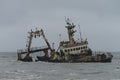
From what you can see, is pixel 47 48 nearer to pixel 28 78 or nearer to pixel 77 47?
pixel 77 47

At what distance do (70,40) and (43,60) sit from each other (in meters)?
8.39

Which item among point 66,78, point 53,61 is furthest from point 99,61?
point 66,78

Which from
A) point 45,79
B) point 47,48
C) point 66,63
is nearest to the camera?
point 45,79

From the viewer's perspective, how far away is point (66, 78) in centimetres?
4884

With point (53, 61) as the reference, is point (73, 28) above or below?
above

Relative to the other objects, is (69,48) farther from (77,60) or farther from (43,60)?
(43,60)

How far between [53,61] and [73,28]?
8.35 meters

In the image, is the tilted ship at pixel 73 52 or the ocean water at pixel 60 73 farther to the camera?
the tilted ship at pixel 73 52

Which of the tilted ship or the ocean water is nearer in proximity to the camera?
the ocean water

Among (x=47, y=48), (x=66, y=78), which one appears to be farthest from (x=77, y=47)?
(x=66, y=78)

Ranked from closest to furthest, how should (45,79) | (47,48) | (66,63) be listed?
(45,79), (66,63), (47,48)

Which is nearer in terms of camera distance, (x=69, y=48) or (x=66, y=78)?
(x=66, y=78)

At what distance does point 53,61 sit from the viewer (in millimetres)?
86375

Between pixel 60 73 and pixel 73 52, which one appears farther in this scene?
pixel 73 52
